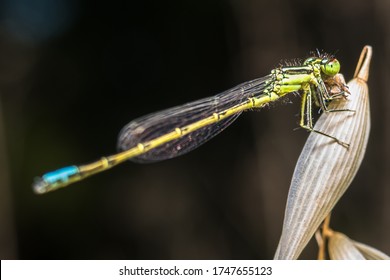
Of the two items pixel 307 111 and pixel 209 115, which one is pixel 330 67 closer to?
pixel 307 111

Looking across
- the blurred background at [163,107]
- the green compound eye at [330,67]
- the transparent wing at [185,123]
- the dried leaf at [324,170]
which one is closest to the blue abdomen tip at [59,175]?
the transparent wing at [185,123]

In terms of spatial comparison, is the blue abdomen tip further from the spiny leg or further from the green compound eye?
the green compound eye

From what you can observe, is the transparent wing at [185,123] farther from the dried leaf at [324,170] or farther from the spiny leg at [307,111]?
the dried leaf at [324,170]

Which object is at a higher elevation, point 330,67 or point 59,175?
point 330,67

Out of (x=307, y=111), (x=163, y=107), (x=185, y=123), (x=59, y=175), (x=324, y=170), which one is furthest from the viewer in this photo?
(x=163, y=107)

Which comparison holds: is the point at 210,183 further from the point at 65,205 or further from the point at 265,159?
the point at 65,205

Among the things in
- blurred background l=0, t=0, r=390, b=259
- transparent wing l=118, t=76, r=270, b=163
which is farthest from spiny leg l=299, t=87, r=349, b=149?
blurred background l=0, t=0, r=390, b=259

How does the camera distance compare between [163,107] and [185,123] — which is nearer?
[185,123]

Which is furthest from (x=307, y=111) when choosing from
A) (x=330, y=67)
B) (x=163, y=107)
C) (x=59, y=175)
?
(x=163, y=107)
